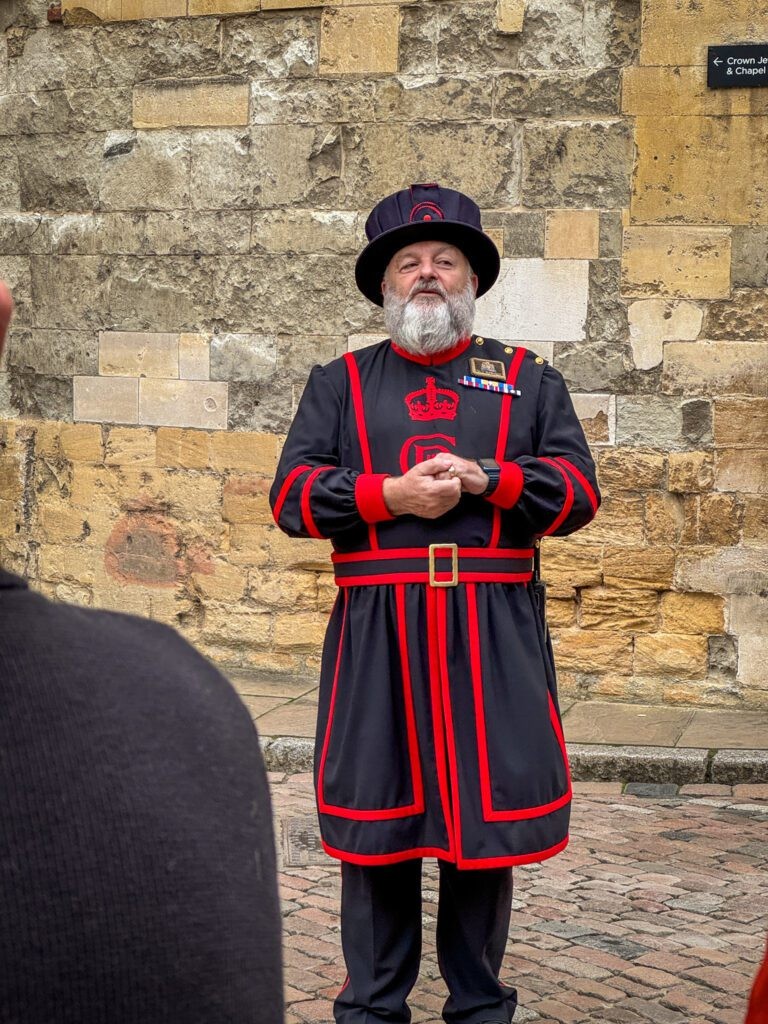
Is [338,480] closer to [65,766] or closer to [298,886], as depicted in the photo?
[298,886]

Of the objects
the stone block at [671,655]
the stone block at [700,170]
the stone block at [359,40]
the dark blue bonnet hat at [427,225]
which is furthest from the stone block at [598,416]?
the dark blue bonnet hat at [427,225]

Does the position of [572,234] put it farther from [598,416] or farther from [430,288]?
[430,288]

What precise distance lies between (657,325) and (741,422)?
2.01 ft

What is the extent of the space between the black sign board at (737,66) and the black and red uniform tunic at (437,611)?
3.93m

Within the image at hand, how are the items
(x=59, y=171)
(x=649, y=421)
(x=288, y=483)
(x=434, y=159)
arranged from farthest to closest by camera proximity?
(x=59, y=171), (x=434, y=159), (x=649, y=421), (x=288, y=483)

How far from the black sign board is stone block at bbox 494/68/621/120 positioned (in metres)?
0.45

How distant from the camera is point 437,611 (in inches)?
138

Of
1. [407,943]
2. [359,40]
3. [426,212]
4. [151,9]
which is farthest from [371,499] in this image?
[151,9]

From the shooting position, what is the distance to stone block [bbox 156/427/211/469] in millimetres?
7973

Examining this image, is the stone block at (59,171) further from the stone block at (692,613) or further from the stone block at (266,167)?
the stone block at (692,613)

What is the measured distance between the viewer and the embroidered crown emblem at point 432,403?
367 cm

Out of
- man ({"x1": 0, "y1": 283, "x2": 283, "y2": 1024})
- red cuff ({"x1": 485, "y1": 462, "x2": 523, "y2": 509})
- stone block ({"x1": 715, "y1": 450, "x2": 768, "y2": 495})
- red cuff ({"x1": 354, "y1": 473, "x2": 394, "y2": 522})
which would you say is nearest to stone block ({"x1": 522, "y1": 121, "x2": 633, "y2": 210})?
stone block ({"x1": 715, "y1": 450, "x2": 768, "y2": 495})

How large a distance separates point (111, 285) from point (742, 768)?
13.6 ft

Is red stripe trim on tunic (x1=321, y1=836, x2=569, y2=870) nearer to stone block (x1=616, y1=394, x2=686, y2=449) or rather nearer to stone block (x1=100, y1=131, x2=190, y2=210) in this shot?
stone block (x1=616, y1=394, x2=686, y2=449)
